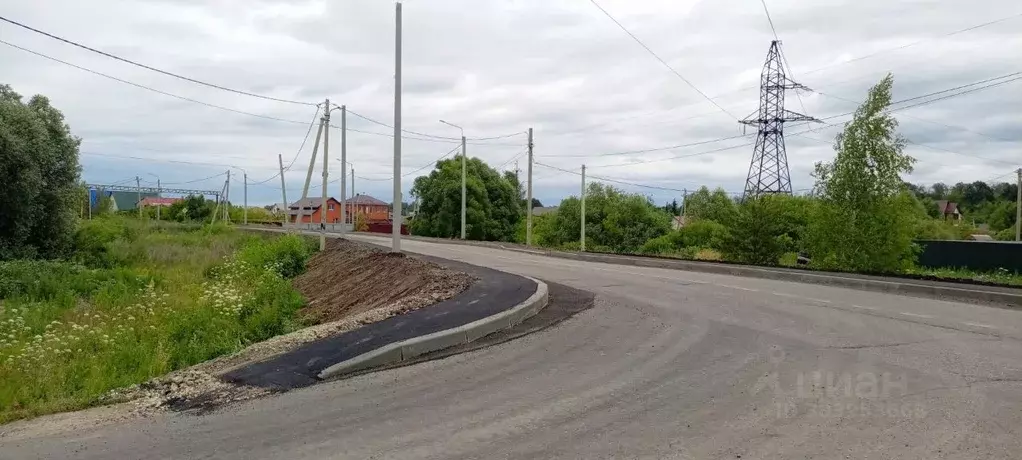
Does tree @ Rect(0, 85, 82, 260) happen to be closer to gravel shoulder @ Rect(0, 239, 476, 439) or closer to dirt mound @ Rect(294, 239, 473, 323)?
dirt mound @ Rect(294, 239, 473, 323)

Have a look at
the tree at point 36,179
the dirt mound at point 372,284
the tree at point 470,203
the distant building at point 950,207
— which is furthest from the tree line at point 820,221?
the distant building at point 950,207

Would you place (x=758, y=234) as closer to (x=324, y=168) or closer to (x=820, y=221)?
(x=820, y=221)

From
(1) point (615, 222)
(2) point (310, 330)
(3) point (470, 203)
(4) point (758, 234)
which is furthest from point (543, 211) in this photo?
(2) point (310, 330)

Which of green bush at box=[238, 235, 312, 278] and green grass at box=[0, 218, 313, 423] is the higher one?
green bush at box=[238, 235, 312, 278]

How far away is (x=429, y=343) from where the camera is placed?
8758mm

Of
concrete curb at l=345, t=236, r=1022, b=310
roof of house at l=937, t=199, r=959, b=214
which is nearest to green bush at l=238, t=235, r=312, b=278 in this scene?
concrete curb at l=345, t=236, r=1022, b=310

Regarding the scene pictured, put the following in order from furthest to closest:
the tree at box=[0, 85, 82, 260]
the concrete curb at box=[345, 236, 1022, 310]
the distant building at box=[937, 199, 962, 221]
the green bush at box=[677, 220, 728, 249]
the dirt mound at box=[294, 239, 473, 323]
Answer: the distant building at box=[937, 199, 962, 221]
the green bush at box=[677, 220, 728, 249]
the tree at box=[0, 85, 82, 260]
the concrete curb at box=[345, 236, 1022, 310]
the dirt mound at box=[294, 239, 473, 323]

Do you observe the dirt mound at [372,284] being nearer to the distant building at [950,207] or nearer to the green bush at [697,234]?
the green bush at [697,234]

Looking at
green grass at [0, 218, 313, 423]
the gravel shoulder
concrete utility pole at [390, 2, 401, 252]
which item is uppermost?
concrete utility pole at [390, 2, 401, 252]

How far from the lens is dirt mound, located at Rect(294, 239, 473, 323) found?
14.0 metres

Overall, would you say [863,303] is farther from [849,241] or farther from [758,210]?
[758,210]

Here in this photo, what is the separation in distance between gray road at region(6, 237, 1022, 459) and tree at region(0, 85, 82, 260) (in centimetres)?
2920

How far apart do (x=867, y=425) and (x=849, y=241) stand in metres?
21.9

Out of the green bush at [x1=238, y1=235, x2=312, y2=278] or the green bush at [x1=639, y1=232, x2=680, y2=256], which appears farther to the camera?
the green bush at [x1=639, y1=232, x2=680, y2=256]
